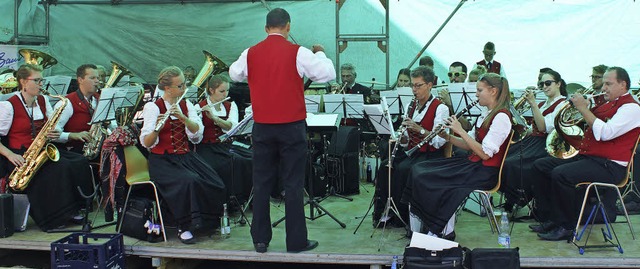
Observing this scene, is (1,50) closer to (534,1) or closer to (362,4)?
(362,4)

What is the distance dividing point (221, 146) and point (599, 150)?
3.64 m

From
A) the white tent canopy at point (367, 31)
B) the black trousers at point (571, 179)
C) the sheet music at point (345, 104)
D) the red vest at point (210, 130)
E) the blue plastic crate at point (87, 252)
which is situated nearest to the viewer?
the blue plastic crate at point (87, 252)

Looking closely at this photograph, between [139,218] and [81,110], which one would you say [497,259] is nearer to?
[139,218]

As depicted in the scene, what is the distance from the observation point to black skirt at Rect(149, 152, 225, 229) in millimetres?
5504

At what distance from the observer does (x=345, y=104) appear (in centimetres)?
701

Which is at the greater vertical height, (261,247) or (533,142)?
(533,142)

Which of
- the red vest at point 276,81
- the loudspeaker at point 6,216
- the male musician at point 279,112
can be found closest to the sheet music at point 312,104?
the male musician at point 279,112

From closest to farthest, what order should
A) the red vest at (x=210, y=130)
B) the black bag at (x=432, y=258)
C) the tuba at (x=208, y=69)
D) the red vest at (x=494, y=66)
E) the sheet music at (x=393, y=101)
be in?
the black bag at (x=432, y=258), the red vest at (x=210, y=130), the sheet music at (x=393, y=101), the tuba at (x=208, y=69), the red vest at (x=494, y=66)

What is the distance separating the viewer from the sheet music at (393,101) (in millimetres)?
6773

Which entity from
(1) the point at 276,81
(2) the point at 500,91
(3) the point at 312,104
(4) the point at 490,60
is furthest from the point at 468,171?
(4) the point at 490,60

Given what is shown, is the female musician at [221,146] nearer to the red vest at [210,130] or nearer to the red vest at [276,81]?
the red vest at [210,130]

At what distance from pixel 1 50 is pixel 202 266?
19.6 feet

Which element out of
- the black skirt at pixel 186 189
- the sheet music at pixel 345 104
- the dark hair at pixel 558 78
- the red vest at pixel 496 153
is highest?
the dark hair at pixel 558 78

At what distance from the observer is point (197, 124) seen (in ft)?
18.9
